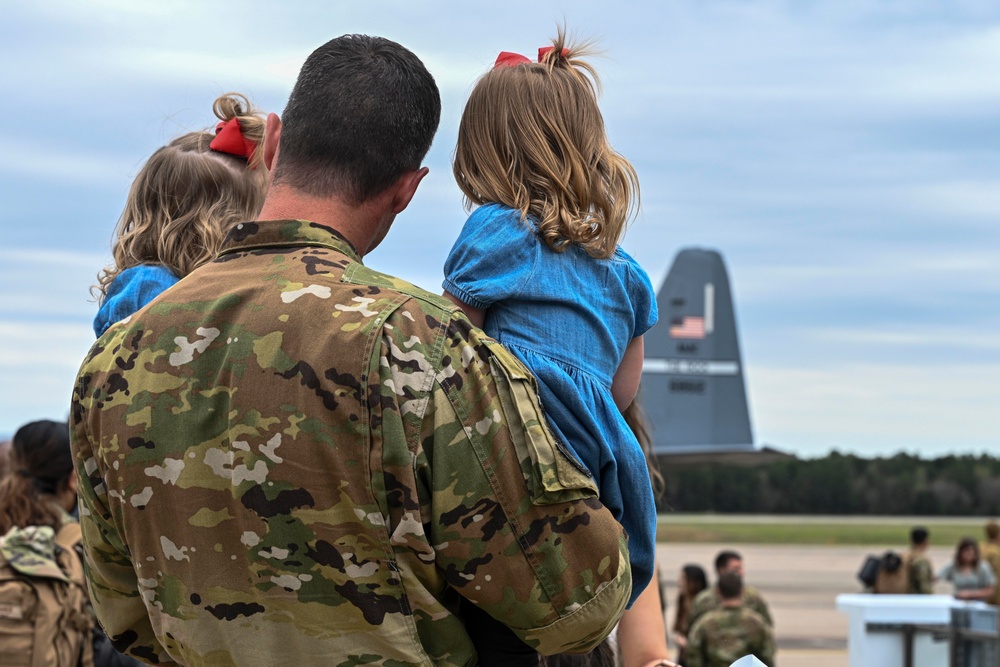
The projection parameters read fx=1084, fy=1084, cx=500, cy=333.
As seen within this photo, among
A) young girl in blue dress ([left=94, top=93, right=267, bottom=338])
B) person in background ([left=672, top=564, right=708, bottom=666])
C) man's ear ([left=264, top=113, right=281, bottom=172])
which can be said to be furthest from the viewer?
person in background ([left=672, top=564, right=708, bottom=666])

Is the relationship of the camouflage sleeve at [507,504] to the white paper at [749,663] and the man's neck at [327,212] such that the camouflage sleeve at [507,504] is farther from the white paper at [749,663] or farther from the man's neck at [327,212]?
the white paper at [749,663]

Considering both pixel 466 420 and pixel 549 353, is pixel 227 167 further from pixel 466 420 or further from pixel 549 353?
pixel 466 420

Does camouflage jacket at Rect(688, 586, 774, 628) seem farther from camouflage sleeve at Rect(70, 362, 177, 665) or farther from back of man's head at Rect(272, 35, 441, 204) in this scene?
back of man's head at Rect(272, 35, 441, 204)

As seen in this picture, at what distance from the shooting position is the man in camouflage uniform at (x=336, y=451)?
1.59 meters

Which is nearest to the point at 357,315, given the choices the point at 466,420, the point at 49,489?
the point at 466,420

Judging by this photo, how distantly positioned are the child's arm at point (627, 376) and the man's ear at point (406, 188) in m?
0.62

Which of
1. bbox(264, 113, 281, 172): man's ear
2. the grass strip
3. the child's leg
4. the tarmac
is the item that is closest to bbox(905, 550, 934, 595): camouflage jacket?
the tarmac

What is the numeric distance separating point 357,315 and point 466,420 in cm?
22

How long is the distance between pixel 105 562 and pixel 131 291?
0.84m

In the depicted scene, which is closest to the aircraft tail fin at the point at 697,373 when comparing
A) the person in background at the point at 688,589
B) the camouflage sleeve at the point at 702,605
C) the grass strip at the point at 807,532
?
the grass strip at the point at 807,532

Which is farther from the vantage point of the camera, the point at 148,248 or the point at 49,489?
the point at 49,489

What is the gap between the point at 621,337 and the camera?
6.92ft

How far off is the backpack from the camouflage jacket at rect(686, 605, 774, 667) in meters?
5.43

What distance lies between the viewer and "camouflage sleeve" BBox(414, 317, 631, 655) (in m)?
1.60
